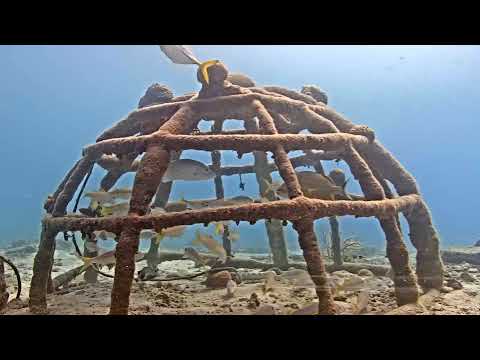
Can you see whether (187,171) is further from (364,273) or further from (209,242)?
(364,273)

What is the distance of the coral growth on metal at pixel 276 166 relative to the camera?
12.5ft

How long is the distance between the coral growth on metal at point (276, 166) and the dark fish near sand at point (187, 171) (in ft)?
1.42

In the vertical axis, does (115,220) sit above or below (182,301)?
above

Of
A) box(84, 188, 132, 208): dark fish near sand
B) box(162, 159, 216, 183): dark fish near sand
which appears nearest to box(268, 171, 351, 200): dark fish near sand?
box(162, 159, 216, 183): dark fish near sand

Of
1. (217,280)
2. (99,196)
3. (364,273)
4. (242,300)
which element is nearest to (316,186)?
(242,300)

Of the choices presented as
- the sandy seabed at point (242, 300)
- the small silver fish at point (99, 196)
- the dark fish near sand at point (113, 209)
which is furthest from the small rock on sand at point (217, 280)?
the small silver fish at point (99, 196)

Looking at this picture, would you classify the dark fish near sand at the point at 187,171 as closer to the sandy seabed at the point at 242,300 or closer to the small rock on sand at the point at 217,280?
the sandy seabed at the point at 242,300

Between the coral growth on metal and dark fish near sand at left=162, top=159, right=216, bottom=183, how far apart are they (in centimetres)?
43

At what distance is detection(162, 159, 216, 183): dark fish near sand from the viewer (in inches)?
208

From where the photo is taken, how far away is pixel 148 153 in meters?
4.39

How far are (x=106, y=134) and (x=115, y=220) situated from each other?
8.63 ft
